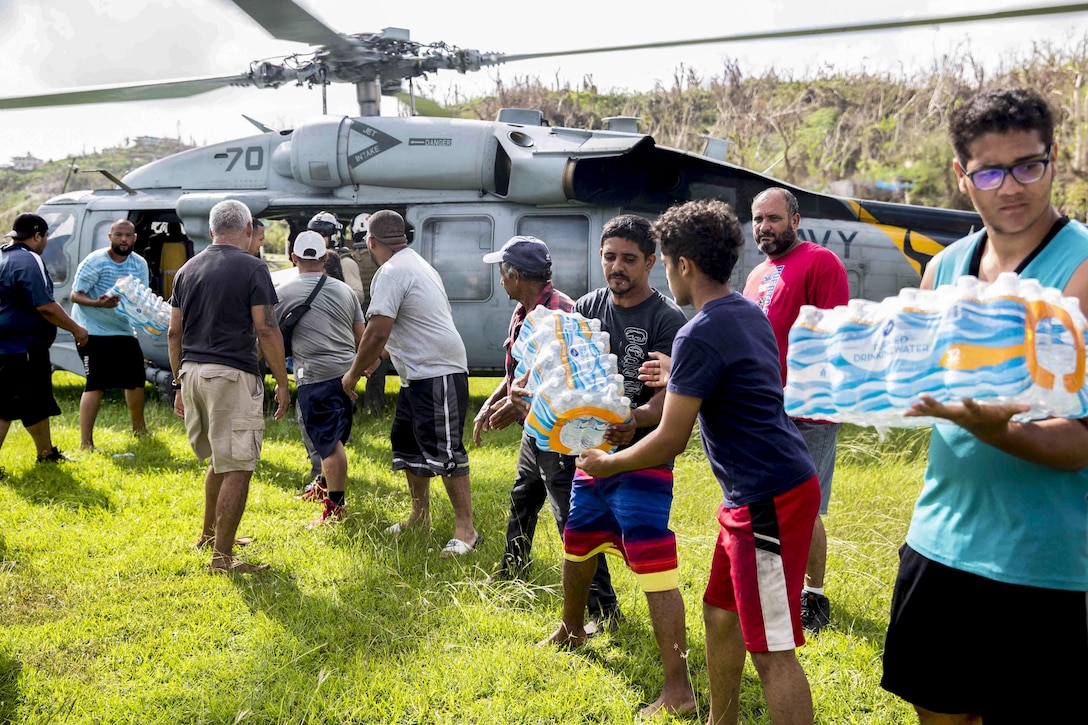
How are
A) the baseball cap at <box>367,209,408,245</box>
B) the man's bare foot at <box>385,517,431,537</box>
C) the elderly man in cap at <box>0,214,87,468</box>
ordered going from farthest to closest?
1. the elderly man in cap at <box>0,214,87,468</box>
2. the man's bare foot at <box>385,517,431,537</box>
3. the baseball cap at <box>367,209,408,245</box>

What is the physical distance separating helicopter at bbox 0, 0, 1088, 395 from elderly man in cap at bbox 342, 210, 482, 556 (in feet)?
9.92

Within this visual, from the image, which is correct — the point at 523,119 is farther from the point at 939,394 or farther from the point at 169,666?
the point at 939,394

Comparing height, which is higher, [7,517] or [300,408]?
[300,408]

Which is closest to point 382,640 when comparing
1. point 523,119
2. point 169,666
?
point 169,666

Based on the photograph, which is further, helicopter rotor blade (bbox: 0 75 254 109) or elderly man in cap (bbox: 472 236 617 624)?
helicopter rotor blade (bbox: 0 75 254 109)

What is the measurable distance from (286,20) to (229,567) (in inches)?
150

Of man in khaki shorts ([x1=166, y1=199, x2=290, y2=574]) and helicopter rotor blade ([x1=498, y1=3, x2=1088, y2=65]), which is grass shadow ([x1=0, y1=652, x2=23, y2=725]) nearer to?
man in khaki shorts ([x1=166, y1=199, x2=290, y2=574])

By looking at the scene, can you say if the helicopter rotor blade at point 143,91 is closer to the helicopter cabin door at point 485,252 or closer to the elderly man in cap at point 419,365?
the helicopter cabin door at point 485,252

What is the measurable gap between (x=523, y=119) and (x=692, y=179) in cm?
198

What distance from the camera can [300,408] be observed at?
19.1 feet

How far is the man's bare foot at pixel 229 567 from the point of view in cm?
474

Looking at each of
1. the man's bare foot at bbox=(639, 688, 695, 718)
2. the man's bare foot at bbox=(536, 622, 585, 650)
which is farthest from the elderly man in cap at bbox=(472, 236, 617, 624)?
the man's bare foot at bbox=(639, 688, 695, 718)

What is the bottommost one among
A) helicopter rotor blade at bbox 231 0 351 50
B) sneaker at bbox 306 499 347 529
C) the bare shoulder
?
sneaker at bbox 306 499 347 529

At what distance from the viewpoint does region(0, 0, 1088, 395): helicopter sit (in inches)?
310
